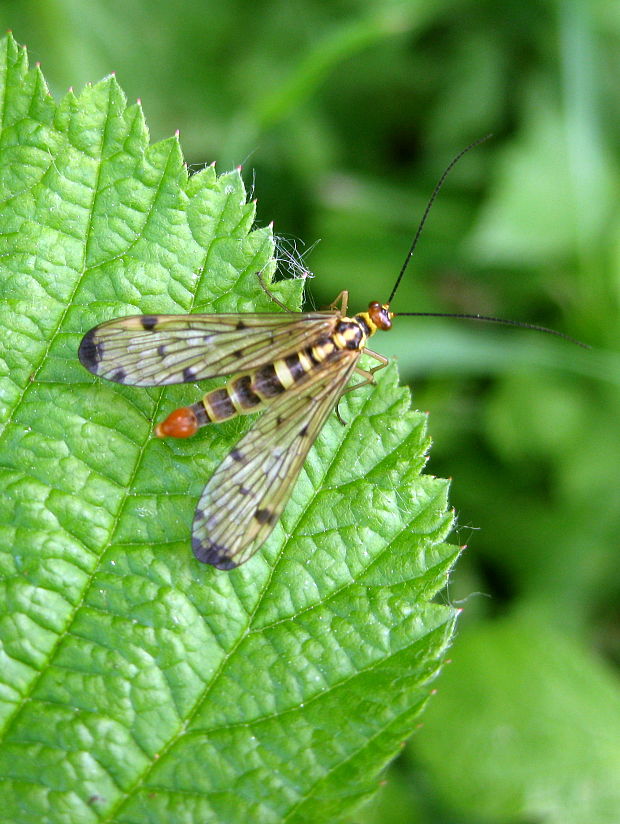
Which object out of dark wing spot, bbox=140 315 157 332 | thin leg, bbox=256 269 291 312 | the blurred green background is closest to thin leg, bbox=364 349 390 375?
thin leg, bbox=256 269 291 312

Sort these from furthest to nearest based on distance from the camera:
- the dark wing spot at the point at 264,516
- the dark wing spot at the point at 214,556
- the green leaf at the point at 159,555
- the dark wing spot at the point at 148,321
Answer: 1. the dark wing spot at the point at 148,321
2. the dark wing spot at the point at 264,516
3. the dark wing spot at the point at 214,556
4. the green leaf at the point at 159,555

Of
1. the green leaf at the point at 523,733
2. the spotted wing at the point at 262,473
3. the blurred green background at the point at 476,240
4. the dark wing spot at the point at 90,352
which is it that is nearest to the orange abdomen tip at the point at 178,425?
the spotted wing at the point at 262,473

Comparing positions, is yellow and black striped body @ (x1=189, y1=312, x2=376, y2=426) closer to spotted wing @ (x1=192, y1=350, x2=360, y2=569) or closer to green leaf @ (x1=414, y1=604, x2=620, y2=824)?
spotted wing @ (x1=192, y1=350, x2=360, y2=569)

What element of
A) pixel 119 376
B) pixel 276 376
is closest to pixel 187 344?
pixel 119 376

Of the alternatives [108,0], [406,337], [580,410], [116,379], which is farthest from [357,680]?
[108,0]

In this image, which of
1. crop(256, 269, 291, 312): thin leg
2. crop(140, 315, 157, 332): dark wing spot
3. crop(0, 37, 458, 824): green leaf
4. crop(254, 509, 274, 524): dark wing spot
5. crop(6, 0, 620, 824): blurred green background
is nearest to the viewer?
crop(0, 37, 458, 824): green leaf

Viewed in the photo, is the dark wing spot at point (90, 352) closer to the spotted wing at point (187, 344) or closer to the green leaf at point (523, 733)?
the spotted wing at point (187, 344)
